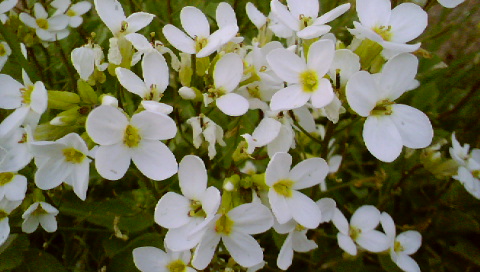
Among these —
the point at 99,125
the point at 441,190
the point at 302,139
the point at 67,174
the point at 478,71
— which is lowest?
the point at 441,190

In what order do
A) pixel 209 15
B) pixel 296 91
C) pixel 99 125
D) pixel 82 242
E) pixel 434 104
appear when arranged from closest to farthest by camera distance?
pixel 99 125, pixel 296 91, pixel 82 242, pixel 209 15, pixel 434 104

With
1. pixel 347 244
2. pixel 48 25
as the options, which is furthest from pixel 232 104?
pixel 48 25

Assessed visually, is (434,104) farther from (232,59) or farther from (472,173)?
(232,59)

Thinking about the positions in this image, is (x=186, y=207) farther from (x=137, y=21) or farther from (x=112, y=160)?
(x=137, y=21)

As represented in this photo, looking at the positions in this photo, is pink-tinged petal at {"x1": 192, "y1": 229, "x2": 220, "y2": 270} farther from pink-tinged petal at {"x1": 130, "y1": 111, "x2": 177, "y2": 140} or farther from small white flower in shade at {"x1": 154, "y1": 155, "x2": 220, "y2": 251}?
pink-tinged petal at {"x1": 130, "y1": 111, "x2": 177, "y2": 140}

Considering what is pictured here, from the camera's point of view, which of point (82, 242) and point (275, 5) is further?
point (82, 242)

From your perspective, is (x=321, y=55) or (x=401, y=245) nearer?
(x=321, y=55)

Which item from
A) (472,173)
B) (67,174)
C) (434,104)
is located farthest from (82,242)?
(434,104)

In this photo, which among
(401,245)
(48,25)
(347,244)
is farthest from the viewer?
(48,25)
